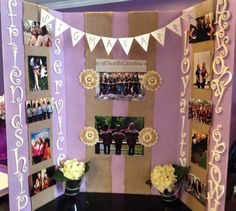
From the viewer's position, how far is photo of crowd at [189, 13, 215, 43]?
97cm

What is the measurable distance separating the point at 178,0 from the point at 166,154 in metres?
1.54

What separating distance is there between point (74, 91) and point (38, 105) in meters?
0.20

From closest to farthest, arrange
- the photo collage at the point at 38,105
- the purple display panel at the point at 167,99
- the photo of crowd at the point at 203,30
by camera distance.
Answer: the photo of crowd at the point at 203,30, the photo collage at the point at 38,105, the purple display panel at the point at 167,99

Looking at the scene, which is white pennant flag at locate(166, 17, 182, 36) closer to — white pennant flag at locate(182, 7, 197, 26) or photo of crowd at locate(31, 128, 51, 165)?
white pennant flag at locate(182, 7, 197, 26)

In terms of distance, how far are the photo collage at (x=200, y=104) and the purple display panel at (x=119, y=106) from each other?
0.29 metres

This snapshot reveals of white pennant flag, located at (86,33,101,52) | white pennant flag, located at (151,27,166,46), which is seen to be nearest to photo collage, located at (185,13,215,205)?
white pennant flag, located at (151,27,166,46)

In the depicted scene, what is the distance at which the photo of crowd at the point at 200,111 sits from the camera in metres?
1.00

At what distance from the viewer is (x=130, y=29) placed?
1.19 metres

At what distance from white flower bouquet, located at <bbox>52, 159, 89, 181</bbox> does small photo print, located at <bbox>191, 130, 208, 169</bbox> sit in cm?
50

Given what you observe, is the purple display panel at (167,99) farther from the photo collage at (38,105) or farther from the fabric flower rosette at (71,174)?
the photo collage at (38,105)

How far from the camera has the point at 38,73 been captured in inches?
44.3

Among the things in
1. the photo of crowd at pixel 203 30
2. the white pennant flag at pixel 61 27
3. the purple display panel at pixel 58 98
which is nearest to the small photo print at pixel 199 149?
the photo of crowd at pixel 203 30

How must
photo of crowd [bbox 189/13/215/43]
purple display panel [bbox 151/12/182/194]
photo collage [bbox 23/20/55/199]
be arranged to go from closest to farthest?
1. photo of crowd [bbox 189/13/215/43]
2. photo collage [bbox 23/20/55/199]
3. purple display panel [bbox 151/12/182/194]

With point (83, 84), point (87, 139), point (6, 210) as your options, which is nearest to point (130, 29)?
point (83, 84)
